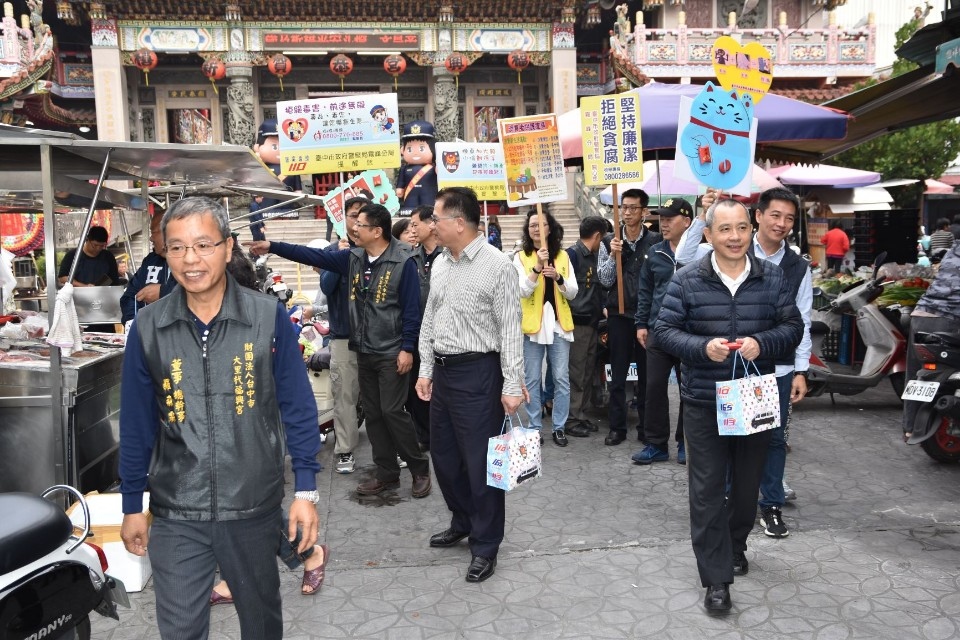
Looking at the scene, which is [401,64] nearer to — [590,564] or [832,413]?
[832,413]

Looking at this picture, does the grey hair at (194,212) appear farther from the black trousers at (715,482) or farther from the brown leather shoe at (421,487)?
the brown leather shoe at (421,487)

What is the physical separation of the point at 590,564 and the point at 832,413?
13.4 feet

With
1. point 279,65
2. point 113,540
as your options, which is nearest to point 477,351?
point 113,540

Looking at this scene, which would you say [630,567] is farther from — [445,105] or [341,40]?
[341,40]

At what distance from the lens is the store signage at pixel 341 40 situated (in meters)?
19.5

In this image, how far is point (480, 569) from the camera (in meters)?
3.89

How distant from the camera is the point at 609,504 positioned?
495cm

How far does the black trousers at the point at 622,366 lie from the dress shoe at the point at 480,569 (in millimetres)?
2660

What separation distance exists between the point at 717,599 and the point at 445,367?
1.66 m

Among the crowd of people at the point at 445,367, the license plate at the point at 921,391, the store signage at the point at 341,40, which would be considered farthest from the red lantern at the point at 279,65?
the license plate at the point at 921,391

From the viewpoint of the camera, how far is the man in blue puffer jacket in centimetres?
348

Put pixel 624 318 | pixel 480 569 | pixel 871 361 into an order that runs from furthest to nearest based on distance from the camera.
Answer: pixel 871 361 → pixel 624 318 → pixel 480 569

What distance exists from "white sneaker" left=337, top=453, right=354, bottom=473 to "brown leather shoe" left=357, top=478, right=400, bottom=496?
42cm

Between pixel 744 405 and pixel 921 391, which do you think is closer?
pixel 744 405
